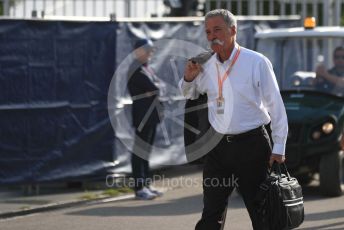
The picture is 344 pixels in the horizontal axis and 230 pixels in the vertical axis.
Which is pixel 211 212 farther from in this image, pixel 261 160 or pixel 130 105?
pixel 130 105

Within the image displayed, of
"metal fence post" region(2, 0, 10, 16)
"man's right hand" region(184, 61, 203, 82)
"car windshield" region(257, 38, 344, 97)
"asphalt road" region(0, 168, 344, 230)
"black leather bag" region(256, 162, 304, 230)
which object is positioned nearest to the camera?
"black leather bag" region(256, 162, 304, 230)

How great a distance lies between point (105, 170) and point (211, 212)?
5315mm

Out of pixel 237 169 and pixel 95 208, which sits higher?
pixel 237 169

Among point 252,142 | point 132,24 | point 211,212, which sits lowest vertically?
point 211,212

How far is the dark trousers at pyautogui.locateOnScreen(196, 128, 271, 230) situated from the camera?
20.9 feet

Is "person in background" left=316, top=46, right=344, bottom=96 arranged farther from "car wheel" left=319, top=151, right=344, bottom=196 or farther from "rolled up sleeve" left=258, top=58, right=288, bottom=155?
"rolled up sleeve" left=258, top=58, right=288, bottom=155

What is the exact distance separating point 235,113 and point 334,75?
494cm

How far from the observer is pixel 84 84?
11.2m

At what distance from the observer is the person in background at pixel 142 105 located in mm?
10766

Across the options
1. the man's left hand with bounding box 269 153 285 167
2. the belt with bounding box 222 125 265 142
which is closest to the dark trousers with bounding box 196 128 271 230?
the belt with bounding box 222 125 265 142

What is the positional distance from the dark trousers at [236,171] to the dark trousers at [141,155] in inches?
171

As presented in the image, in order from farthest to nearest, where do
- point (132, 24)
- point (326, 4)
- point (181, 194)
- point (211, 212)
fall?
point (326, 4), point (132, 24), point (181, 194), point (211, 212)

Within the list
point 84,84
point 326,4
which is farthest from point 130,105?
point 326,4

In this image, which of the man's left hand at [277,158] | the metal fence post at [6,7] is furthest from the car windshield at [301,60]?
the man's left hand at [277,158]
